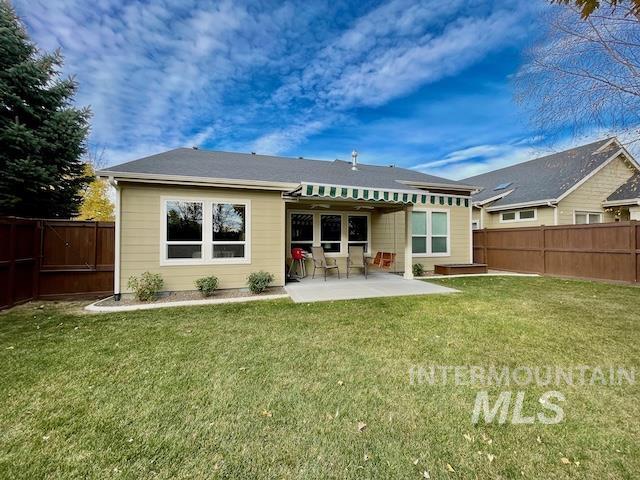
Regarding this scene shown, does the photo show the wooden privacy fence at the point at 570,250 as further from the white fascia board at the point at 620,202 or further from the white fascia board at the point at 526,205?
the white fascia board at the point at 620,202

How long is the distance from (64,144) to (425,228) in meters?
16.2

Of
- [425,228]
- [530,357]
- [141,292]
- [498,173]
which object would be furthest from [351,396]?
[498,173]

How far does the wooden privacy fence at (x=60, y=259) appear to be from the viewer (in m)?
8.02

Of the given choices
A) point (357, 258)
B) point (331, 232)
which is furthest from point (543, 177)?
point (331, 232)

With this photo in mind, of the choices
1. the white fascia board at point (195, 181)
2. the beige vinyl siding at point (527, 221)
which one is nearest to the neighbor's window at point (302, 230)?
the white fascia board at point (195, 181)

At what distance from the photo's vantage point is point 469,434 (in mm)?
2717

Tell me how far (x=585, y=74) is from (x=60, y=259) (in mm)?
15651

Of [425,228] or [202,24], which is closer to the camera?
[202,24]

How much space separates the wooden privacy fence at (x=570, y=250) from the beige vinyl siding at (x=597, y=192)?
11.3 feet

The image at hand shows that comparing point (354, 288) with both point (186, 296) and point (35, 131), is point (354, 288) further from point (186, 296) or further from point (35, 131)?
point (35, 131)

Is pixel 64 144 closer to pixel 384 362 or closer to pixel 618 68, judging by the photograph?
pixel 384 362

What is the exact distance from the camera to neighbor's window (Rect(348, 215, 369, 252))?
1274 cm

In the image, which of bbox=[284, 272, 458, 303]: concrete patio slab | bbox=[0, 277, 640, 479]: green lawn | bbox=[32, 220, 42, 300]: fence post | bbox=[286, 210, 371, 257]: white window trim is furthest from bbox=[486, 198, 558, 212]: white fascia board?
bbox=[32, 220, 42, 300]: fence post

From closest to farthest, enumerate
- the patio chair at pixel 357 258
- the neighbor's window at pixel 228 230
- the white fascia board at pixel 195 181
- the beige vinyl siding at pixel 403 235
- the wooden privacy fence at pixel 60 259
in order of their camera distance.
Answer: the wooden privacy fence at pixel 60 259
the white fascia board at pixel 195 181
the neighbor's window at pixel 228 230
the patio chair at pixel 357 258
the beige vinyl siding at pixel 403 235
